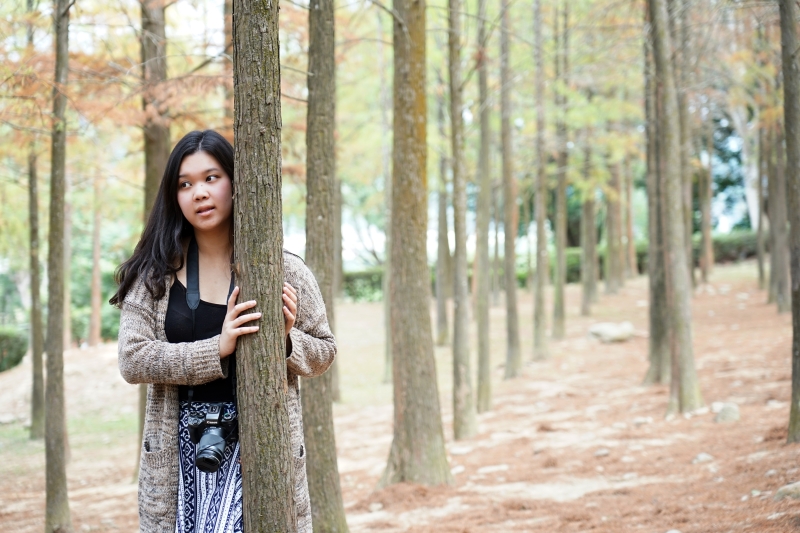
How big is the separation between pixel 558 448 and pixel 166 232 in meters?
6.45

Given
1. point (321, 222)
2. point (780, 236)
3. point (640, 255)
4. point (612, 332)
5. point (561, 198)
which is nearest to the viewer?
point (321, 222)

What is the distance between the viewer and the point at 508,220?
1322cm

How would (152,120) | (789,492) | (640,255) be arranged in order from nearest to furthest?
(789,492)
(152,120)
(640,255)

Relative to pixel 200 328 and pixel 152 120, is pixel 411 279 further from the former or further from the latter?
pixel 200 328

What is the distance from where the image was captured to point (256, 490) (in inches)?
85.9

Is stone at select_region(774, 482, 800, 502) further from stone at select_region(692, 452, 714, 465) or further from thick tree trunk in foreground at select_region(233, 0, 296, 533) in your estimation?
thick tree trunk in foreground at select_region(233, 0, 296, 533)

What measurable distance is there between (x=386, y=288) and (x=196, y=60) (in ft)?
20.2

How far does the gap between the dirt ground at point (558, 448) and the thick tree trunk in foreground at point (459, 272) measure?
40 cm

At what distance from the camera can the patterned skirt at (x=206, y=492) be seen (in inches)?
89.2

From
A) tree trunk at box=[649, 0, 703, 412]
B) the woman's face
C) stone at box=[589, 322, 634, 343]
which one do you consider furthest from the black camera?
stone at box=[589, 322, 634, 343]

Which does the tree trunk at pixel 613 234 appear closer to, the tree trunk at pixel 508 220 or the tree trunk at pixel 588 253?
the tree trunk at pixel 588 253

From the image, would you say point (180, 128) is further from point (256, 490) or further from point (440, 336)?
point (440, 336)

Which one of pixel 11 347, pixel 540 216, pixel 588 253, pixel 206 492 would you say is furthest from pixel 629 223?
pixel 206 492

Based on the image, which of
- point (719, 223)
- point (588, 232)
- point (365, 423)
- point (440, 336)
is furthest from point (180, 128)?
point (719, 223)
